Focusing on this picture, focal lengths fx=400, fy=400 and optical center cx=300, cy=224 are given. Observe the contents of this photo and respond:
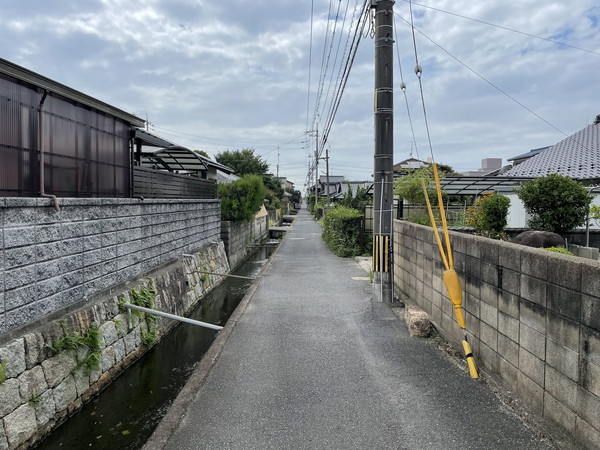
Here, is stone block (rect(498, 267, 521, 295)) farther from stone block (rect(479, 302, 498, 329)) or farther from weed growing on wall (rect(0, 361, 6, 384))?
weed growing on wall (rect(0, 361, 6, 384))

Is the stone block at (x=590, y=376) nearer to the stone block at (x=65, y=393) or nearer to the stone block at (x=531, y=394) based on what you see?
the stone block at (x=531, y=394)

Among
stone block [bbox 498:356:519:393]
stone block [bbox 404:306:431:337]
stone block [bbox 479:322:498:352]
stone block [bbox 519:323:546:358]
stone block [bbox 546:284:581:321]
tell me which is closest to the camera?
stone block [bbox 546:284:581:321]

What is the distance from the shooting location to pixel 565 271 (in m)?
3.06

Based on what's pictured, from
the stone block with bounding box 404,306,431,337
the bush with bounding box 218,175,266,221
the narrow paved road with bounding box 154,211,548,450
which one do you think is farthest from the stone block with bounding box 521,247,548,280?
the bush with bounding box 218,175,266,221

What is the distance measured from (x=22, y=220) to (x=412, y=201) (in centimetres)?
1185

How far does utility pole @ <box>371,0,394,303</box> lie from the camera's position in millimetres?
7805

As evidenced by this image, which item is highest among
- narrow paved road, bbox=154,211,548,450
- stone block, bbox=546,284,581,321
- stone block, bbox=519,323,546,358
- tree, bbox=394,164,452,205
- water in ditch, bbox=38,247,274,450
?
tree, bbox=394,164,452,205

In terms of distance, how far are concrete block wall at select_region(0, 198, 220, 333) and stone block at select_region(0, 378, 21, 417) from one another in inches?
23.1

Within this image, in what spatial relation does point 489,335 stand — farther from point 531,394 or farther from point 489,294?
point 531,394

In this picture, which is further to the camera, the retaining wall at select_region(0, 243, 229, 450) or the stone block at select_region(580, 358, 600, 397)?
the retaining wall at select_region(0, 243, 229, 450)

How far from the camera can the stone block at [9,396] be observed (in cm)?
387

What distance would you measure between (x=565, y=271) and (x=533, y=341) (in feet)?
2.56

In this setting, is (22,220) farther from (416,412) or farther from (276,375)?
(416,412)

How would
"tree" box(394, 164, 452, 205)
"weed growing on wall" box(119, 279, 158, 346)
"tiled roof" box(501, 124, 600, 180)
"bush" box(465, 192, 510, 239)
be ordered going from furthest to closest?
"tiled roof" box(501, 124, 600, 180) < "tree" box(394, 164, 452, 205) < "bush" box(465, 192, 510, 239) < "weed growing on wall" box(119, 279, 158, 346)
